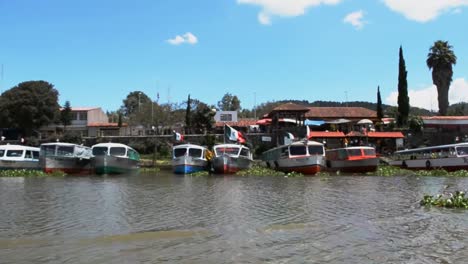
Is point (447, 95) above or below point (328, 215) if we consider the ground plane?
above

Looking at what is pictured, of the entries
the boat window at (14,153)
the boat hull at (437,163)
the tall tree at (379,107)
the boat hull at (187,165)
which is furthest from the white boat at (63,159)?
the tall tree at (379,107)

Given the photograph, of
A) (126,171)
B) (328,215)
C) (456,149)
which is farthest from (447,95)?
(328,215)

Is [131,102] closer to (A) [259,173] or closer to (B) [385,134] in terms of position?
(B) [385,134]

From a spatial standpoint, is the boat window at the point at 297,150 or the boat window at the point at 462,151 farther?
the boat window at the point at 297,150

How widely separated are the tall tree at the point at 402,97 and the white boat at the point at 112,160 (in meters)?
37.3

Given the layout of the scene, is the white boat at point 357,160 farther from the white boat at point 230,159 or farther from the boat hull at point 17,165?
the boat hull at point 17,165

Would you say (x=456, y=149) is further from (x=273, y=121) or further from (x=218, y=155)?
(x=273, y=121)

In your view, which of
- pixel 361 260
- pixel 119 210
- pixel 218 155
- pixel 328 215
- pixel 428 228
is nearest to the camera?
pixel 361 260

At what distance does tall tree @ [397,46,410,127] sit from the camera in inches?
2613

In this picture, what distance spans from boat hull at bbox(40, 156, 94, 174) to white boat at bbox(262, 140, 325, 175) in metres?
17.5

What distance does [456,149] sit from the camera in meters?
41.1

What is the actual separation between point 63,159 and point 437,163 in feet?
107

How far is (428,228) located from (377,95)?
67.6 metres

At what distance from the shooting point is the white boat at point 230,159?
138ft
